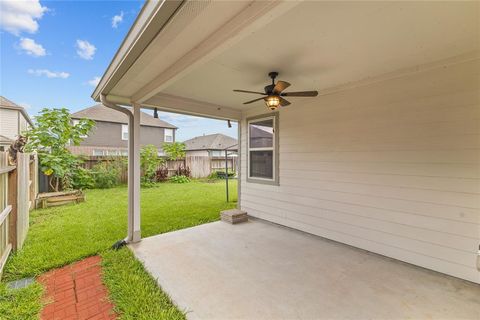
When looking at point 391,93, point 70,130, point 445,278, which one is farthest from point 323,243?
point 70,130

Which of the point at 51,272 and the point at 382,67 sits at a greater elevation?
the point at 382,67

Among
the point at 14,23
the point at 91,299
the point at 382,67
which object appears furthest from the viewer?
the point at 14,23

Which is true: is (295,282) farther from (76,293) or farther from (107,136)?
(107,136)

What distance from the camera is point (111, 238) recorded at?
141 inches

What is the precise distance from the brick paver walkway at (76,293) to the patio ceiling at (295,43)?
234 centimetres

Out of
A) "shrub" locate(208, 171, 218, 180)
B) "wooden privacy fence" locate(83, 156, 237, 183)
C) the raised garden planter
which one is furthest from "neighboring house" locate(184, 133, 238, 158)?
the raised garden planter

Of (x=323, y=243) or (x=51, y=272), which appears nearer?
(x=51, y=272)

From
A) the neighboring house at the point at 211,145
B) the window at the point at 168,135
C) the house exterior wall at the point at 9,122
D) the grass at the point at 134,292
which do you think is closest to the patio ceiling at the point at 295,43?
the grass at the point at 134,292

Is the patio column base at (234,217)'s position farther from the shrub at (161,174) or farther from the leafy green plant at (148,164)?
the shrub at (161,174)

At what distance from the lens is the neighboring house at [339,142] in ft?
5.74

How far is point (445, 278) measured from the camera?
2.45 metres

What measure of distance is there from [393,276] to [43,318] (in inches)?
140

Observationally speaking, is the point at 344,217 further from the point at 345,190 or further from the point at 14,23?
the point at 14,23

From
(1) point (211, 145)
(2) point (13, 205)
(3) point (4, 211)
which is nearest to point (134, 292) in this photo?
(3) point (4, 211)
